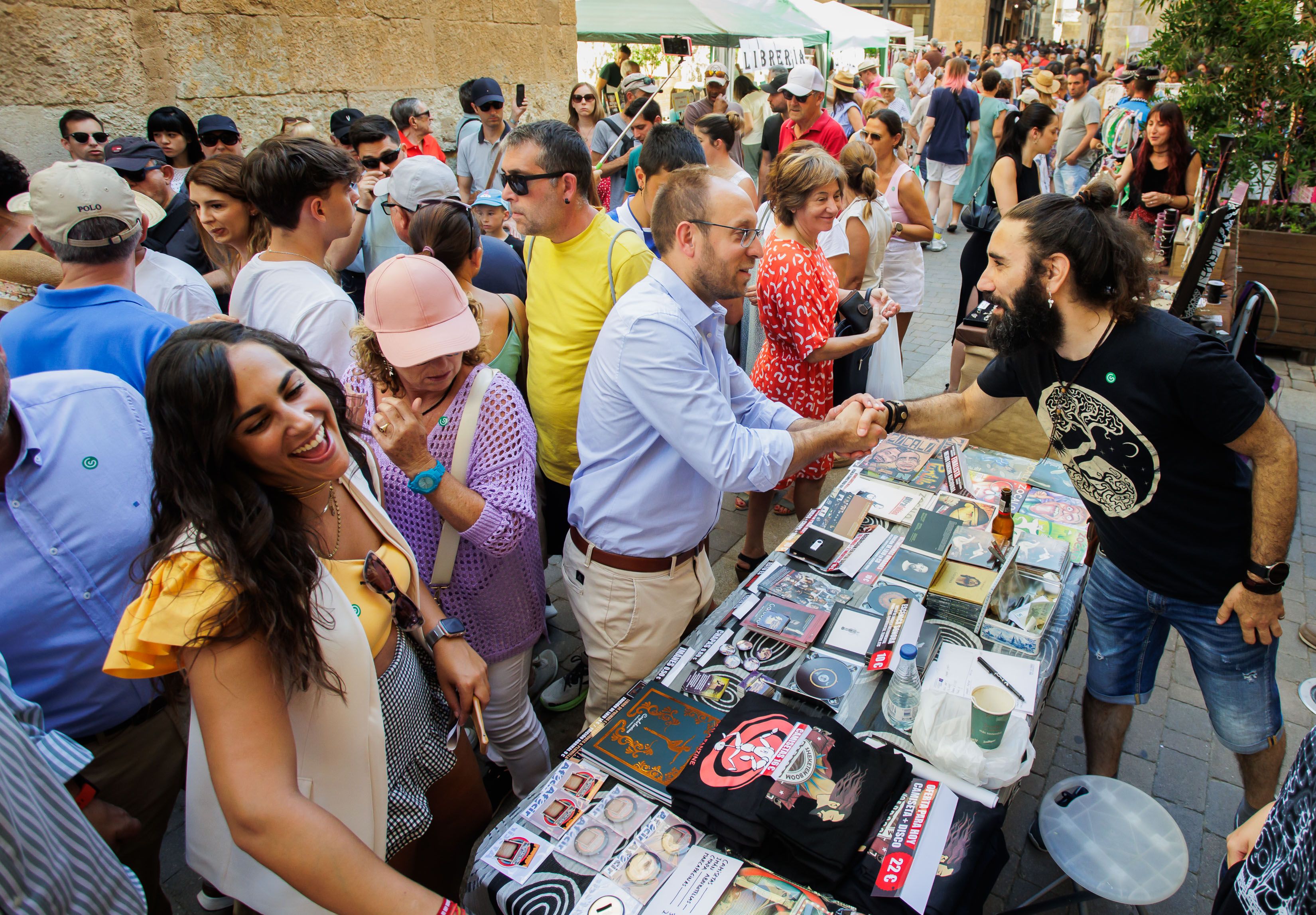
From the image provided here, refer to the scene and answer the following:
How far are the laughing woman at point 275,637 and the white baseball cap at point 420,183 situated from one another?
1.81 metres

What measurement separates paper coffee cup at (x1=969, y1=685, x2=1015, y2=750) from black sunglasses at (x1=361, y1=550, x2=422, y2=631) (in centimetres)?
146

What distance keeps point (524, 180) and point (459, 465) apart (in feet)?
4.88

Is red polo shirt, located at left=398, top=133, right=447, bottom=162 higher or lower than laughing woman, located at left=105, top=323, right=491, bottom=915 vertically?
higher

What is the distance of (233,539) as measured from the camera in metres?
1.44

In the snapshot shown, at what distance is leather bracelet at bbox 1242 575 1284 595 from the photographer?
83.6 inches

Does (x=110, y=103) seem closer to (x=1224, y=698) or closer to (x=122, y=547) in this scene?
(x=122, y=547)

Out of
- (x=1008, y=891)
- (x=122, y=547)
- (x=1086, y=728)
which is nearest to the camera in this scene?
(x=122, y=547)

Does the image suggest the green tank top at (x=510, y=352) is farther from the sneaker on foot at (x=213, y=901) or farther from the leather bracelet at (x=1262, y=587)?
the leather bracelet at (x=1262, y=587)

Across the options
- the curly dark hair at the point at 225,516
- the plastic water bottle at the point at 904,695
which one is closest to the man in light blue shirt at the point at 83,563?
the curly dark hair at the point at 225,516

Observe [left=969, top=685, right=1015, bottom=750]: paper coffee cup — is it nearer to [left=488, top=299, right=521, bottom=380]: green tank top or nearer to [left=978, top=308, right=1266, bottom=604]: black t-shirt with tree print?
[left=978, top=308, right=1266, bottom=604]: black t-shirt with tree print

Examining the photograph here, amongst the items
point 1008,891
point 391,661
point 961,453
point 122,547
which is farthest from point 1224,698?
point 122,547

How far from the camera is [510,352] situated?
10.9 ft

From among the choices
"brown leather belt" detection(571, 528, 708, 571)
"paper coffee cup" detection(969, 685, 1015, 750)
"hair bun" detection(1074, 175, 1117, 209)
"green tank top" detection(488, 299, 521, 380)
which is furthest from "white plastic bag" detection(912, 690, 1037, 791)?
"green tank top" detection(488, 299, 521, 380)

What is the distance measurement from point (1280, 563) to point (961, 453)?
137cm
